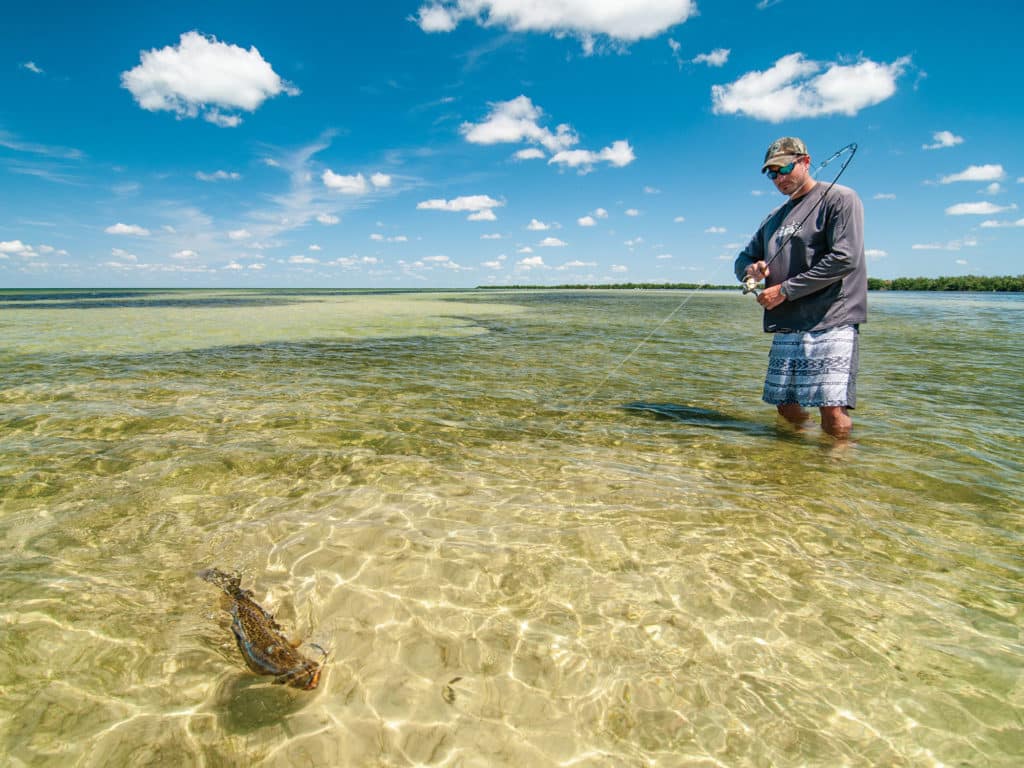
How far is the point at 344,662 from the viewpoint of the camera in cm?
285

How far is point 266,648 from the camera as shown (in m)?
2.84

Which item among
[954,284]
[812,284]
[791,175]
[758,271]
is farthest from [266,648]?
[954,284]

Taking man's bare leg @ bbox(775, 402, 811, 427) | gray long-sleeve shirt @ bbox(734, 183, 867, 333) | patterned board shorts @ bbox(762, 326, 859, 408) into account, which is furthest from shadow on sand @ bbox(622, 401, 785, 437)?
gray long-sleeve shirt @ bbox(734, 183, 867, 333)

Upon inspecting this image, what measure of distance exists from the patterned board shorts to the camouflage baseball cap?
197 centimetres

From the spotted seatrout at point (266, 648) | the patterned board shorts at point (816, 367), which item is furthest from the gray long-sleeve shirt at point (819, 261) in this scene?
the spotted seatrout at point (266, 648)

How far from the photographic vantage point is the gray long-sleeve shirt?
17.4 ft

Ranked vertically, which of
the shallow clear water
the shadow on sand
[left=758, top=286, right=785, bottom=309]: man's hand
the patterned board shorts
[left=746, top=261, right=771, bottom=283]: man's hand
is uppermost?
[left=746, top=261, right=771, bottom=283]: man's hand

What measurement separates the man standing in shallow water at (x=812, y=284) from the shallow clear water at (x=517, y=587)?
3.06 ft

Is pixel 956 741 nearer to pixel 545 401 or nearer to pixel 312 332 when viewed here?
pixel 545 401

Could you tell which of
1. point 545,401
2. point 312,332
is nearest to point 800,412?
point 545,401

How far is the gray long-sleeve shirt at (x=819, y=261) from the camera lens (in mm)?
5293

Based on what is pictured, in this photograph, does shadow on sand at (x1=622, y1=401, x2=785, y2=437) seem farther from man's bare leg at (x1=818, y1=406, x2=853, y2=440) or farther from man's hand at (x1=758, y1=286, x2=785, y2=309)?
man's hand at (x1=758, y1=286, x2=785, y2=309)

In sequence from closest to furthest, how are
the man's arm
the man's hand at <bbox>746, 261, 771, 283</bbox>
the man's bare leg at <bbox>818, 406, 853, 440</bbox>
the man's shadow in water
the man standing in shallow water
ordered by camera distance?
the man's arm → the man standing in shallow water → the man's hand at <bbox>746, 261, 771, 283</bbox> → the man's bare leg at <bbox>818, 406, 853, 440</bbox> → the man's shadow in water

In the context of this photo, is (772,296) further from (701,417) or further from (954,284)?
(954,284)
